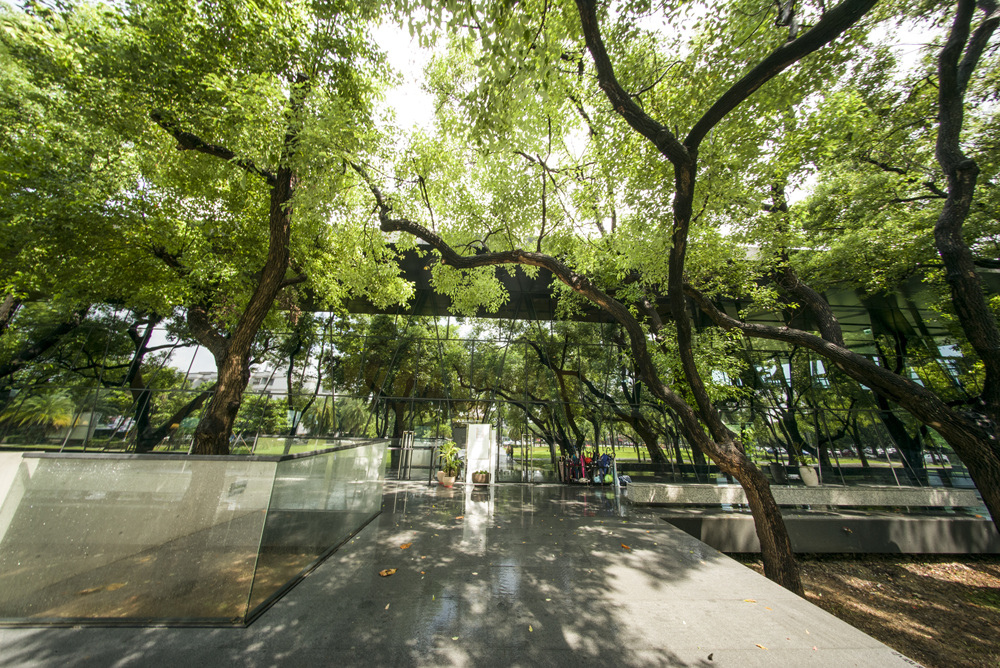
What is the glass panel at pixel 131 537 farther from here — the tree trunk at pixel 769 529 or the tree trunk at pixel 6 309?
the tree trunk at pixel 6 309

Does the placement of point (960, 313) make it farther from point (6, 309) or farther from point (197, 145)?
point (6, 309)

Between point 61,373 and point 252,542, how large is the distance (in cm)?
1461

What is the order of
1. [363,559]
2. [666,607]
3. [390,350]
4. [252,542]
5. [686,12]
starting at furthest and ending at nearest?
1. [390,350]
2. [686,12]
3. [363,559]
4. [666,607]
5. [252,542]

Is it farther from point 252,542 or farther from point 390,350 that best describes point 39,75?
point 390,350

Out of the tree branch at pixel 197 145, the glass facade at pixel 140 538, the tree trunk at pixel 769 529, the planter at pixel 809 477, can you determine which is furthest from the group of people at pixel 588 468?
the tree branch at pixel 197 145

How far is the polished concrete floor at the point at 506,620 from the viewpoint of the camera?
272 centimetres

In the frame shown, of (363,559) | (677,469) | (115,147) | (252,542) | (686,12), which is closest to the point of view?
(252,542)

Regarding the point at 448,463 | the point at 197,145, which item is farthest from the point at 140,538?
the point at 448,463

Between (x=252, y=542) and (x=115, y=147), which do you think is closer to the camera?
(x=252, y=542)

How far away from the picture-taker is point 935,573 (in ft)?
24.2

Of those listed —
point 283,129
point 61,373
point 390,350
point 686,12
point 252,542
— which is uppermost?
point 686,12

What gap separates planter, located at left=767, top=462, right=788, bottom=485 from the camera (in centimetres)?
1097

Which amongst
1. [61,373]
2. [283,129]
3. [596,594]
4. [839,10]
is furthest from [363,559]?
[61,373]

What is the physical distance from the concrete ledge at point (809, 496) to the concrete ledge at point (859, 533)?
0.90m
